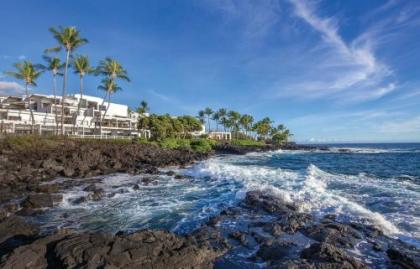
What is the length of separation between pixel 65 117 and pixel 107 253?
190 ft

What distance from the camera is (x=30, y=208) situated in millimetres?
13734

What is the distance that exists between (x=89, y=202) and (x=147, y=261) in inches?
378

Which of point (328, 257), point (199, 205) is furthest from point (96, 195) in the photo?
point (328, 257)

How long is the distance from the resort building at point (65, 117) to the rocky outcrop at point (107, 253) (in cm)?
4009

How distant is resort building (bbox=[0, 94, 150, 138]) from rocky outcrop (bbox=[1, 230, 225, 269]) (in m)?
40.1

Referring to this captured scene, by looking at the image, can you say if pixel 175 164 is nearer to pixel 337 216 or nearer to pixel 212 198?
pixel 212 198

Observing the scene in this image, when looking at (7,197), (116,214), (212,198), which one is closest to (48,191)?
(7,197)

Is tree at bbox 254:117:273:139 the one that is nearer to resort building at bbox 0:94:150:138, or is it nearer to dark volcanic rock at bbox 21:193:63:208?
resort building at bbox 0:94:150:138

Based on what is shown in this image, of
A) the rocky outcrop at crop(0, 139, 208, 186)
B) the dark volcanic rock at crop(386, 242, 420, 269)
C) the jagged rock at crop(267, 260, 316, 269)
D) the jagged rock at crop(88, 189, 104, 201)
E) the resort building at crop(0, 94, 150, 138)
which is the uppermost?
the resort building at crop(0, 94, 150, 138)

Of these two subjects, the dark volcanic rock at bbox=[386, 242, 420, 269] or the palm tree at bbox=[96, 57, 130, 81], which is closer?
the dark volcanic rock at bbox=[386, 242, 420, 269]

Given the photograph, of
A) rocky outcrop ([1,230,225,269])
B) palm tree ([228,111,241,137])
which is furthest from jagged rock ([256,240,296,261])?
palm tree ([228,111,241,137])

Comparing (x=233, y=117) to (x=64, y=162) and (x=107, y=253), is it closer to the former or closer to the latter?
(x=64, y=162)

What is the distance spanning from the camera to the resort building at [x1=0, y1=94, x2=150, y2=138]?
48.3 m

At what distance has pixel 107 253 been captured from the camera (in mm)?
7254
